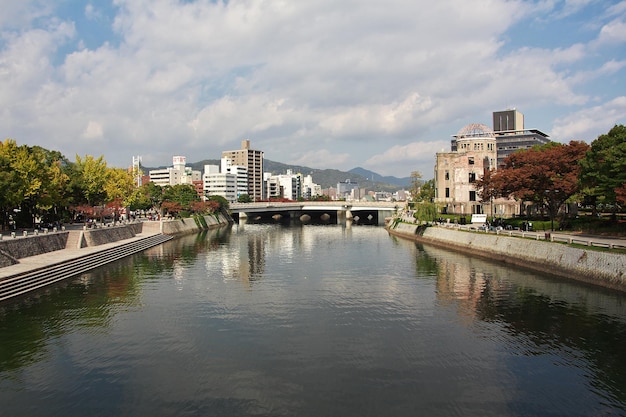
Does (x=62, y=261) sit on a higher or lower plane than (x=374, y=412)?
higher

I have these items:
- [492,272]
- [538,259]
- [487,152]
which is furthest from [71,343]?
[487,152]

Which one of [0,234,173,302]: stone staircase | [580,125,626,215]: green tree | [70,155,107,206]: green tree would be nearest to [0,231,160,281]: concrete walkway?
[0,234,173,302]: stone staircase

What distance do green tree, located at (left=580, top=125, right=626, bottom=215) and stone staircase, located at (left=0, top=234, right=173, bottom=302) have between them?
166ft

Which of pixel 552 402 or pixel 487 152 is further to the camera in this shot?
pixel 487 152

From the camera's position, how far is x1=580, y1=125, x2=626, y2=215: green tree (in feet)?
137

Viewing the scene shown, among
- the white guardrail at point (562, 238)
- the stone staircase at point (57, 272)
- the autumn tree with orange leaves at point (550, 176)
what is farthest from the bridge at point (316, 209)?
the stone staircase at point (57, 272)

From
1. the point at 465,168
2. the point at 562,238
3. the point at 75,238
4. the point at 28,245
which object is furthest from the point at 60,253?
the point at 465,168

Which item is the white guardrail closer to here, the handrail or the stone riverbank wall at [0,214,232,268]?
the handrail

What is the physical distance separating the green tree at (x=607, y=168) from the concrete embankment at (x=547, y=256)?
639cm

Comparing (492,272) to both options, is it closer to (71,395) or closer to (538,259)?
(538,259)

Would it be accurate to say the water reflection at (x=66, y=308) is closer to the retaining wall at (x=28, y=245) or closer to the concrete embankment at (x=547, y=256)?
the retaining wall at (x=28, y=245)

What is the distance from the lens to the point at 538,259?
44.4m

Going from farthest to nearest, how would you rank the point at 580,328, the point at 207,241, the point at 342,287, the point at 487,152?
the point at 487,152 → the point at 207,241 → the point at 342,287 → the point at 580,328

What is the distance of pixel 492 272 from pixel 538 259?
4679 mm
